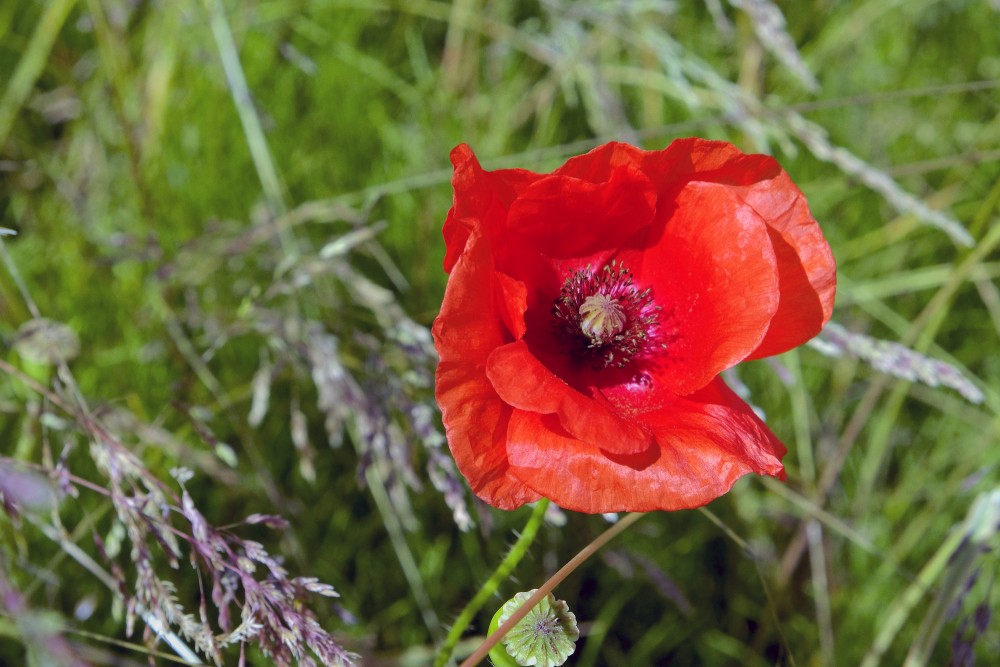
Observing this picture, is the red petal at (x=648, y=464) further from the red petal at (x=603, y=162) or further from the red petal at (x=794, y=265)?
the red petal at (x=603, y=162)

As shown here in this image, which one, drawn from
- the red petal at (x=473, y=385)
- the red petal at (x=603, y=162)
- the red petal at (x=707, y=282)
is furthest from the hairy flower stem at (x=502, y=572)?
the red petal at (x=603, y=162)

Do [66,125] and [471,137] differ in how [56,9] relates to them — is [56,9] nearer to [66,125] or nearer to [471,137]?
[66,125]

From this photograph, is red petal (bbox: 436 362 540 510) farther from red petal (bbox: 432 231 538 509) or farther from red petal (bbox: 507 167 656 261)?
red petal (bbox: 507 167 656 261)

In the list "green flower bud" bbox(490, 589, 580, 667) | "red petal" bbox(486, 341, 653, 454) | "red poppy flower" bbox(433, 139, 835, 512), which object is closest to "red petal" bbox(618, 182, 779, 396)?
"red poppy flower" bbox(433, 139, 835, 512)

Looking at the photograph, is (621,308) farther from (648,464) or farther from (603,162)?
(648,464)

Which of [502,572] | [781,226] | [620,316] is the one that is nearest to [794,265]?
[781,226]

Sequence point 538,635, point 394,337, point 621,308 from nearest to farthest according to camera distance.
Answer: point 538,635, point 621,308, point 394,337

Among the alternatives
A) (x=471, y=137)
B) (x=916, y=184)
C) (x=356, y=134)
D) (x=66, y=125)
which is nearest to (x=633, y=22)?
(x=471, y=137)
